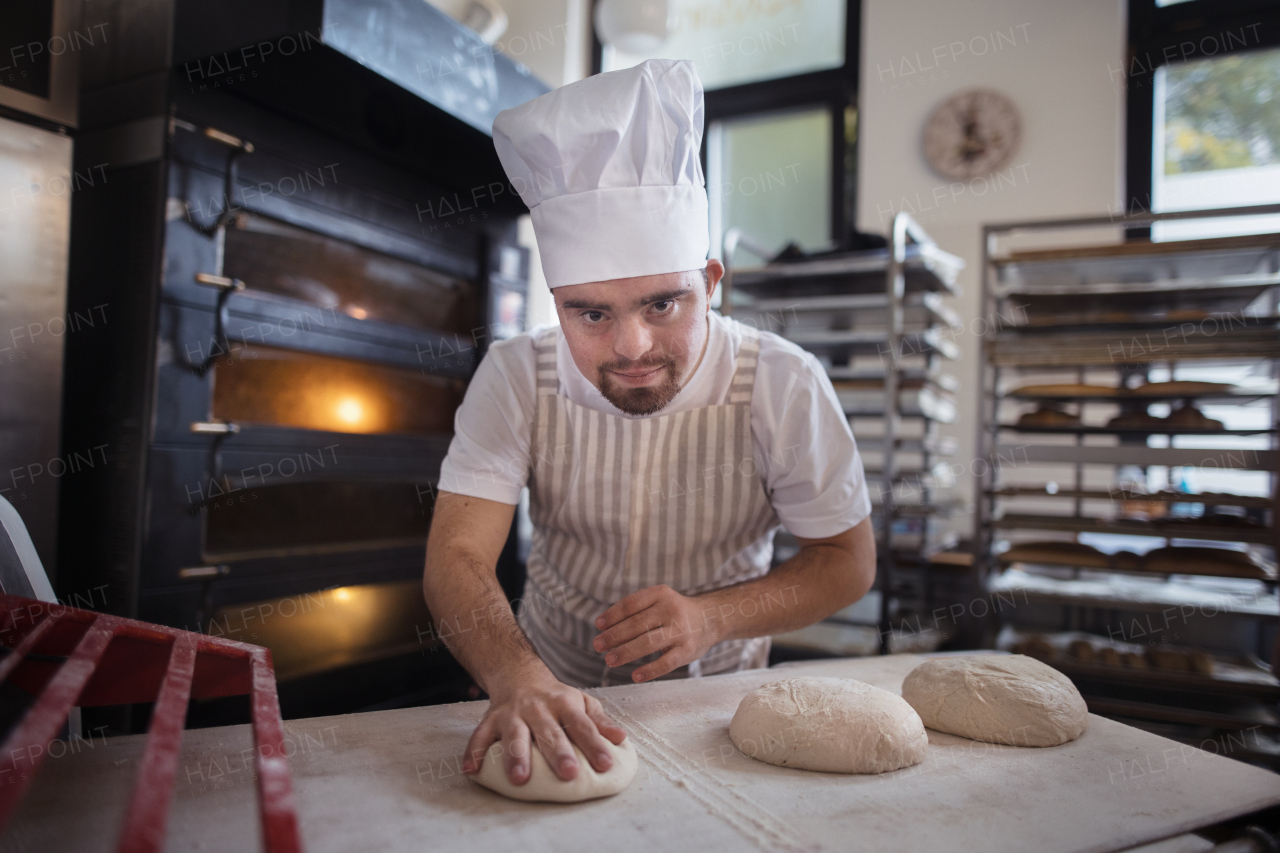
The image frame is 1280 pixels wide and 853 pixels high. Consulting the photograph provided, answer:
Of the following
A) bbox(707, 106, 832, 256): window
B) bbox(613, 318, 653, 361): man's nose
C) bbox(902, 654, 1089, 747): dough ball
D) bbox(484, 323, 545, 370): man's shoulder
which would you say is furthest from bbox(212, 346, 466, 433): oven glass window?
bbox(707, 106, 832, 256): window

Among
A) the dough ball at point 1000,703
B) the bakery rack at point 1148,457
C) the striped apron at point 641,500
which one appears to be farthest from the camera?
the bakery rack at point 1148,457

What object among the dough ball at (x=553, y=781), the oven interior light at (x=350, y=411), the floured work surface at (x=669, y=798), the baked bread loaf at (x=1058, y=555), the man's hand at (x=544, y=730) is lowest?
the floured work surface at (x=669, y=798)

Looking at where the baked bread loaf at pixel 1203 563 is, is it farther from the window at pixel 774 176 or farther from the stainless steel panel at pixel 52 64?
the stainless steel panel at pixel 52 64

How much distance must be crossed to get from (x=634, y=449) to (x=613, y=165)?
0.52m

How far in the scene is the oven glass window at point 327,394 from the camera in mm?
1951

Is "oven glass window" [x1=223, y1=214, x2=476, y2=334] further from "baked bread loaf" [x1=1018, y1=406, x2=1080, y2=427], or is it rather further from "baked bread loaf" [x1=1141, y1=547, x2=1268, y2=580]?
"baked bread loaf" [x1=1141, y1=547, x2=1268, y2=580]

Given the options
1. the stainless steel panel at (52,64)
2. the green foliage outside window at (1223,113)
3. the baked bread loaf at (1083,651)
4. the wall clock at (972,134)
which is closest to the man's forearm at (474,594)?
the stainless steel panel at (52,64)

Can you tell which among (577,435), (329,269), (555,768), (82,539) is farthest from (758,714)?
(329,269)

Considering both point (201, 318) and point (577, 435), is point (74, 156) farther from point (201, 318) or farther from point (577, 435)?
point (577, 435)

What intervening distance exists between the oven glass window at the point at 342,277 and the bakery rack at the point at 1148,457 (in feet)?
5.84

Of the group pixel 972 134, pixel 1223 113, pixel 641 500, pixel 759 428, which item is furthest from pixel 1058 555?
pixel 1223 113

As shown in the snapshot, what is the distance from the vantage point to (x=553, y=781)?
2.81 feet

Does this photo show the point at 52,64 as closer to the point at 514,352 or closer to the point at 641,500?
the point at 514,352

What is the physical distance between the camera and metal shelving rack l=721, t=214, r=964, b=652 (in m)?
2.78
